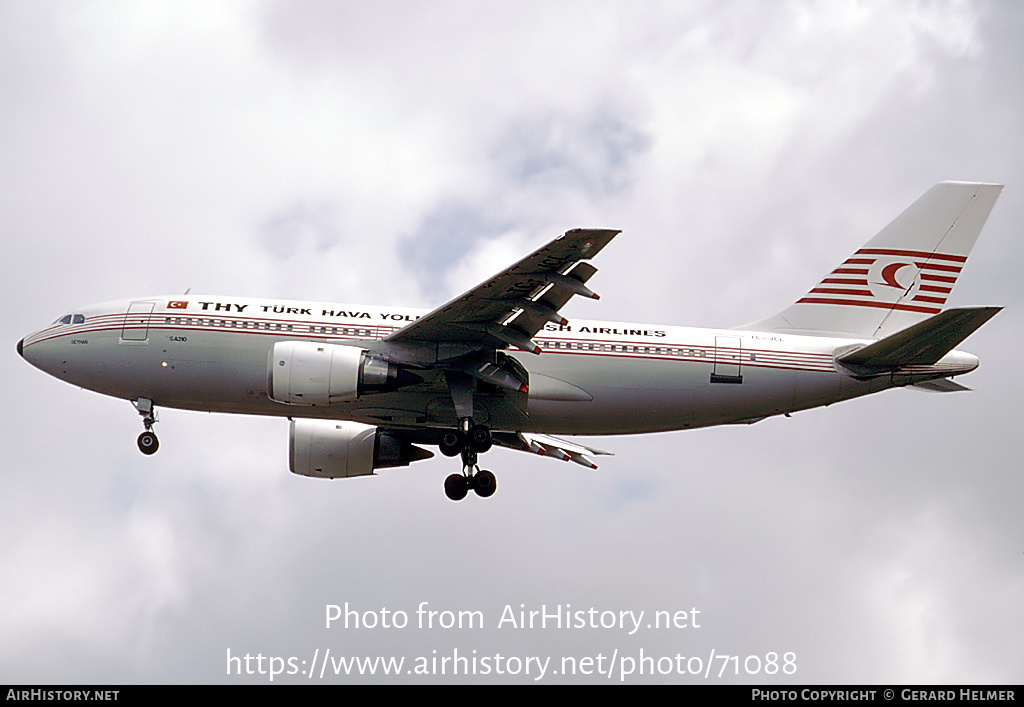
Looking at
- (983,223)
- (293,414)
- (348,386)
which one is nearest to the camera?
(348,386)

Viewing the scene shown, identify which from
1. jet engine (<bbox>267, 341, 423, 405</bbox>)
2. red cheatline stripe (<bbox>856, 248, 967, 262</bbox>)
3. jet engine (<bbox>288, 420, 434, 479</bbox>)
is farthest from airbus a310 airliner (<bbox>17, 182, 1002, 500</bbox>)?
jet engine (<bbox>288, 420, 434, 479</bbox>)

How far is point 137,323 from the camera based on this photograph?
119 ft

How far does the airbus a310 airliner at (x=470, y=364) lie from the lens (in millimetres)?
34406

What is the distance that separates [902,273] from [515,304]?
12.1 m

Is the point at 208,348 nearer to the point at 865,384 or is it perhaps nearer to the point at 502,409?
the point at 502,409

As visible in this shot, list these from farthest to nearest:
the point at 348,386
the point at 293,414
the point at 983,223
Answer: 1. the point at 983,223
2. the point at 293,414
3. the point at 348,386

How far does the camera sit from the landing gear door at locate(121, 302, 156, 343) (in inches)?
1419

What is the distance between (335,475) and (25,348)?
948 cm

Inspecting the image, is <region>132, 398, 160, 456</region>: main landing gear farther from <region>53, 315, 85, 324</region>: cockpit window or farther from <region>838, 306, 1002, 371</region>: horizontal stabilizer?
<region>838, 306, 1002, 371</region>: horizontal stabilizer

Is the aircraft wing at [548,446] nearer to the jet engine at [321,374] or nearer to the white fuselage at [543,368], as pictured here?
the white fuselage at [543,368]

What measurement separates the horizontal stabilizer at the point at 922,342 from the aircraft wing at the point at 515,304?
7984 mm

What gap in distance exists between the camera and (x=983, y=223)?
129ft

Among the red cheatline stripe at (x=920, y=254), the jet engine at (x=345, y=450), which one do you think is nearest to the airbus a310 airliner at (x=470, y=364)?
the red cheatline stripe at (x=920, y=254)

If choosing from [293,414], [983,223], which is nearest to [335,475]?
[293,414]
